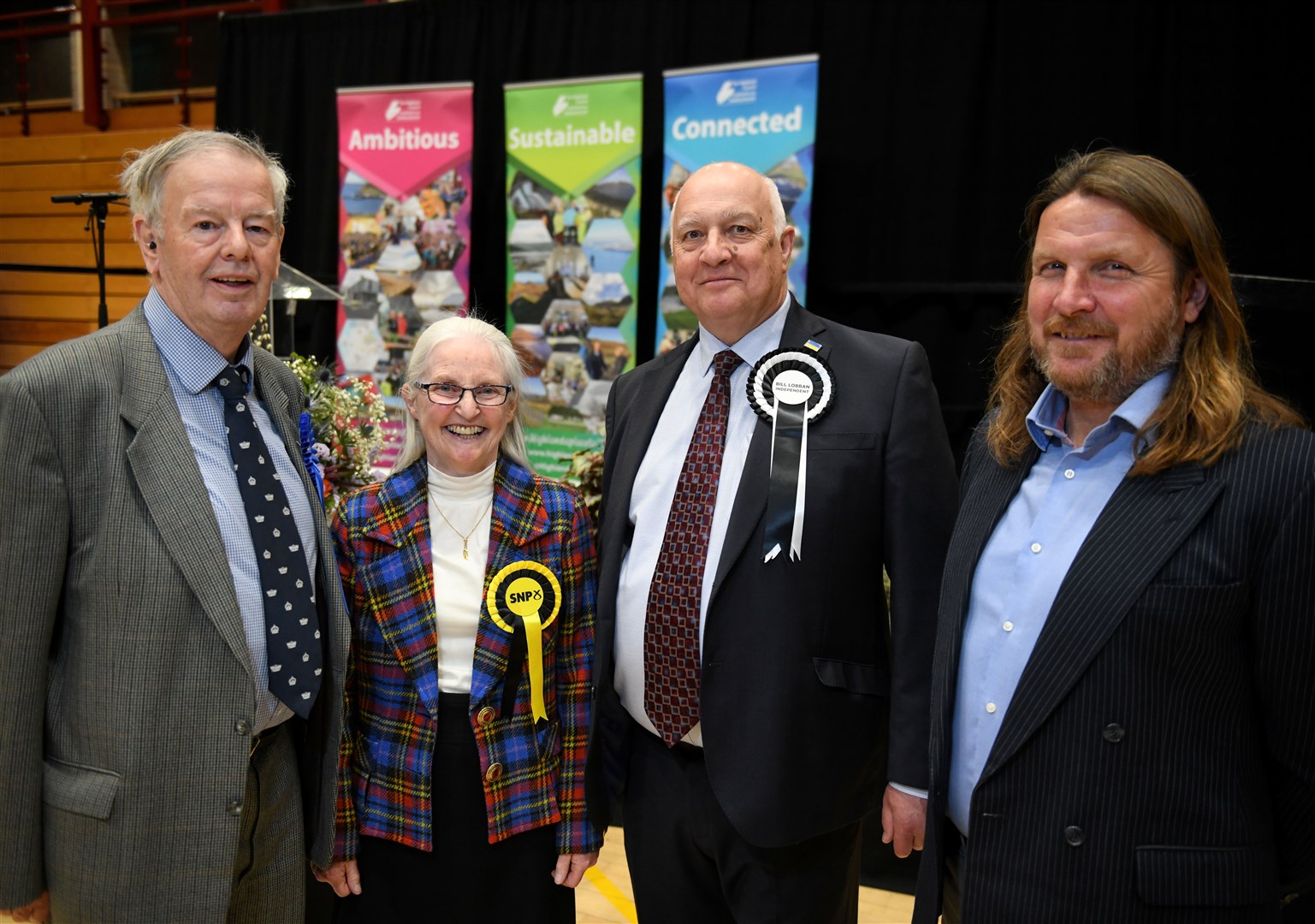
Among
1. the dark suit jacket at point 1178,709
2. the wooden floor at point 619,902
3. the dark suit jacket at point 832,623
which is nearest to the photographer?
the dark suit jacket at point 1178,709

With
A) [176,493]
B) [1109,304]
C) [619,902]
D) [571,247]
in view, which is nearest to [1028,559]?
[1109,304]

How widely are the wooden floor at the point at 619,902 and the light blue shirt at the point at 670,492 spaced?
4.60 feet

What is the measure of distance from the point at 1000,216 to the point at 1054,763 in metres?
3.73

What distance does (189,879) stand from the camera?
1.65 m

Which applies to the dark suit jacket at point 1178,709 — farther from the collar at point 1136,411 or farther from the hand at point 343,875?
the hand at point 343,875

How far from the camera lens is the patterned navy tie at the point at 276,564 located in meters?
1.72

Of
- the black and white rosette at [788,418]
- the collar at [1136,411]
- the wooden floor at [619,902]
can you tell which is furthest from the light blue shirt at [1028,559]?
the wooden floor at [619,902]

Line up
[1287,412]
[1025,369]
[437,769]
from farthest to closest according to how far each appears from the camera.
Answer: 1. [437,769]
2. [1025,369]
3. [1287,412]

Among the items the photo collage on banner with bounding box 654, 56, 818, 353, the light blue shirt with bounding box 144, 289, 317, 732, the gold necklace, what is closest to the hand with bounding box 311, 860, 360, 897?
the light blue shirt with bounding box 144, 289, 317, 732

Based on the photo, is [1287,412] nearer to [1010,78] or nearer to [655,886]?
[655,886]

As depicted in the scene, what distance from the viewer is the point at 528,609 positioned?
2.00 meters

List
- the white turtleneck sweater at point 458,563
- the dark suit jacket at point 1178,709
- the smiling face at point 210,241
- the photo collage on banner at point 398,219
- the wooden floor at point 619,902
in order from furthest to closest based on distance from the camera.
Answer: the photo collage on banner at point 398,219 → the wooden floor at point 619,902 → the white turtleneck sweater at point 458,563 → the smiling face at point 210,241 → the dark suit jacket at point 1178,709

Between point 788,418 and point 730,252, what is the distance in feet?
1.21

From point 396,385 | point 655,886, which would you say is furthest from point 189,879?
point 396,385
